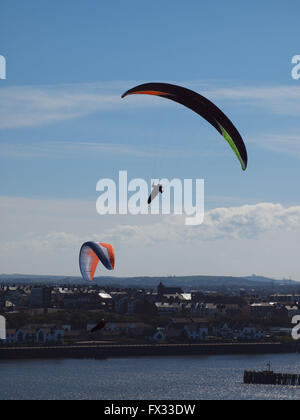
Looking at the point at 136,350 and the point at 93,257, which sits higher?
the point at 93,257

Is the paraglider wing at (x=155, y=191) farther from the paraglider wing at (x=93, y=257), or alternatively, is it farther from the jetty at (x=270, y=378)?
the jetty at (x=270, y=378)

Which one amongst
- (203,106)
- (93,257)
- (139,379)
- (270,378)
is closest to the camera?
(203,106)

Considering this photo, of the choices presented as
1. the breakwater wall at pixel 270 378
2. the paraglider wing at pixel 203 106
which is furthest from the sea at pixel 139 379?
the paraglider wing at pixel 203 106

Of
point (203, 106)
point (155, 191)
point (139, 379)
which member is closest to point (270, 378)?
point (139, 379)

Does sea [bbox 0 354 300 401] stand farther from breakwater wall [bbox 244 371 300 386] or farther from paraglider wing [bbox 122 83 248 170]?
paraglider wing [bbox 122 83 248 170]

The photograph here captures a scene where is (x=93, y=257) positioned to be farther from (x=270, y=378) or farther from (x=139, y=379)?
(x=270, y=378)
